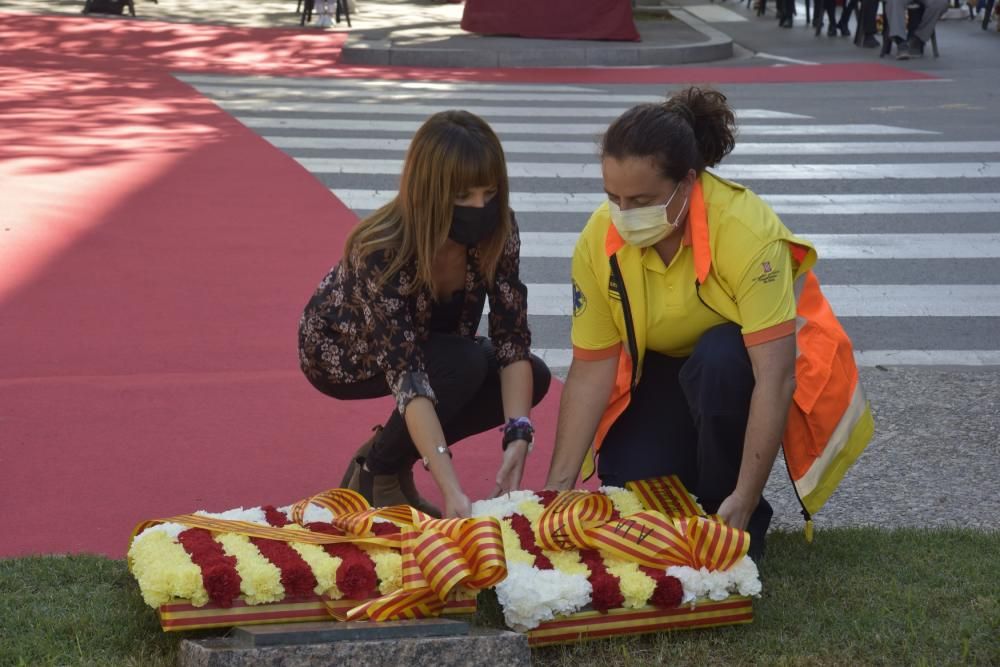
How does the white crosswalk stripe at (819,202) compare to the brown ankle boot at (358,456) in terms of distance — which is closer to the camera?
the brown ankle boot at (358,456)

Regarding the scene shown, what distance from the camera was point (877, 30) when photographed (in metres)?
18.2

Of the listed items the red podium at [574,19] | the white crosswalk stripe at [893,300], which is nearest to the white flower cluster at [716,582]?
the white crosswalk stripe at [893,300]

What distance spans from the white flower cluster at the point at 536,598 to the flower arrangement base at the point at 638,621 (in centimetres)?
2

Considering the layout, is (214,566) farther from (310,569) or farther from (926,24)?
(926,24)

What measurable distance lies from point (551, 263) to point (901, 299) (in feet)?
5.91

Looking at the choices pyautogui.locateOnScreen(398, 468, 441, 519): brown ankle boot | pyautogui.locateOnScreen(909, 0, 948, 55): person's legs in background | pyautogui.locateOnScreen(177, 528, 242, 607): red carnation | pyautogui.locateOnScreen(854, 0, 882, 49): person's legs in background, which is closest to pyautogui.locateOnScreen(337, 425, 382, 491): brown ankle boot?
pyautogui.locateOnScreen(398, 468, 441, 519): brown ankle boot

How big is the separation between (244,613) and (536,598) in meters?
0.64

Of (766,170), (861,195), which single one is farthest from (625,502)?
(766,170)

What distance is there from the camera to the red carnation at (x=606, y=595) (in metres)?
3.10

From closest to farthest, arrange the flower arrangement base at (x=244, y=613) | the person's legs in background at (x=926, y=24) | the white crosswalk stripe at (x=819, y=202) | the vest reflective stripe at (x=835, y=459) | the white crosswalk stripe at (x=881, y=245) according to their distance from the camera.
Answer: the flower arrangement base at (x=244, y=613) < the vest reflective stripe at (x=835, y=459) < the white crosswalk stripe at (x=881, y=245) < the white crosswalk stripe at (x=819, y=202) < the person's legs in background at (x=926, y=24)

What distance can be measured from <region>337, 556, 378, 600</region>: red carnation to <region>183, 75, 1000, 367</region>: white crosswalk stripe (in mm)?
2515

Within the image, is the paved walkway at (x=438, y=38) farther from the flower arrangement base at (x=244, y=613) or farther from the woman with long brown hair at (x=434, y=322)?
the flower arrangement base at (x=244, y=613)

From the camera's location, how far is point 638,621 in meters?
3.13

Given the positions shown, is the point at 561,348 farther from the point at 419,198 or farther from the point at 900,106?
the point at 900,106
